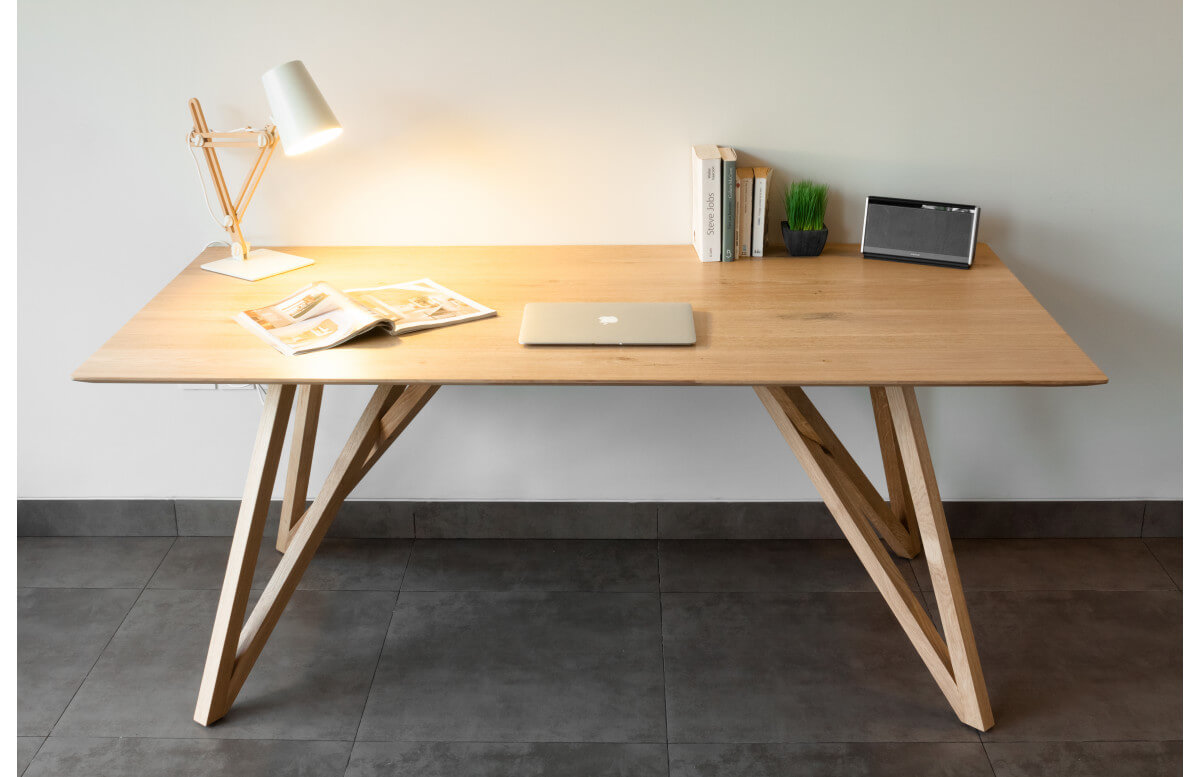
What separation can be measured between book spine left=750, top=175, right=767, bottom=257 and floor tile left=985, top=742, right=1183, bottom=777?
1175mm

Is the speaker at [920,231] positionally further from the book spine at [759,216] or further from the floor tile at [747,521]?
the floor tile at [747,521]

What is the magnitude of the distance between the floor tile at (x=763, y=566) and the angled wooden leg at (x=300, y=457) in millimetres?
957

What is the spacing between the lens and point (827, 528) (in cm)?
269

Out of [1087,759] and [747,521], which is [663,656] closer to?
[747,521]

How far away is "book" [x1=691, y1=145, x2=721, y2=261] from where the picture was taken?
221 centimetres

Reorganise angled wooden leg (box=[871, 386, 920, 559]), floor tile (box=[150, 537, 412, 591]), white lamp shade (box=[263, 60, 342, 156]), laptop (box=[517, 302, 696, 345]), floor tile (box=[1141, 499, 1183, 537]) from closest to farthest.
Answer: laptop (box=[517, 302, 696, 345])
white lamp shade (box=[263, 60, 342, 156])
angled wooden leg (box=[871, 386, 920, 559])
floor tile (box=[150, 537, 412, 591])
floor tile (box=[1141, 499, 1183, 537])

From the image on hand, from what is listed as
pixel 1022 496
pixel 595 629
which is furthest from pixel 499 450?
pixel 1022 496

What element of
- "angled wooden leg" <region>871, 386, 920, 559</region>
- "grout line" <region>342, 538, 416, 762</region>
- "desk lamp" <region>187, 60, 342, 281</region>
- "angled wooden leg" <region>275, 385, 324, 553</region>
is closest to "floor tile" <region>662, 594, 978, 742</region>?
"angled wooden leg" <region>871, 386, 920, 559</region>

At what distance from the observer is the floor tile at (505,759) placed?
196 centimetres

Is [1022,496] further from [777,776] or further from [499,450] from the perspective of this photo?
[499,450]

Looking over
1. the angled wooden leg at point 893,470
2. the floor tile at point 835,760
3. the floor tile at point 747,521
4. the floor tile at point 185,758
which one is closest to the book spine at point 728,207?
the angled wooden leg at point 893,470

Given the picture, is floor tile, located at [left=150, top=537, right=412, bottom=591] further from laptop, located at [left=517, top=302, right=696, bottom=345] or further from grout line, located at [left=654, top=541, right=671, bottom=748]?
laptop, located at [left=517, top=302, right=696, bottom=345]

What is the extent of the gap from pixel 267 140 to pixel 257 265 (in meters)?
0.29

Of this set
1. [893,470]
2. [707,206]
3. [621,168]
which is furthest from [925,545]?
[621,168]
